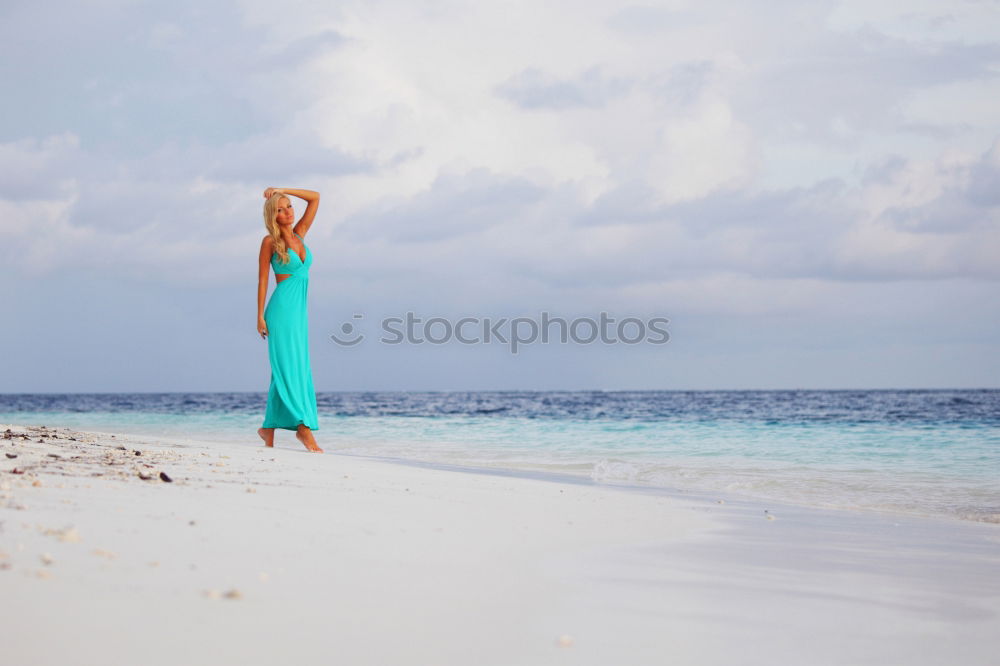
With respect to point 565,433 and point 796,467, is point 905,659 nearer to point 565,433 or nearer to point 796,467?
point 796,467

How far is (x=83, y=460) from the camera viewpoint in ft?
15.9

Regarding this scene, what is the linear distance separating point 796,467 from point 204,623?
309 inches

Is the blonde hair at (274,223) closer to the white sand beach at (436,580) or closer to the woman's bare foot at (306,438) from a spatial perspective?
the woman's bare foot at (306,438)

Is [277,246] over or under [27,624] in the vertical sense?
over

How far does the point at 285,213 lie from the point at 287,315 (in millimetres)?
836

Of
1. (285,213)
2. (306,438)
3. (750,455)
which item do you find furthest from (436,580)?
(750,455)

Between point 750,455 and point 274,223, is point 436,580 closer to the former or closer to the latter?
point 274,223

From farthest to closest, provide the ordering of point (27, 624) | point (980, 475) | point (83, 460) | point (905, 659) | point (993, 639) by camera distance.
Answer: point (980, 475)
point (83, 460)
point (993, 639)
point (905, 659)
point (27, 624)

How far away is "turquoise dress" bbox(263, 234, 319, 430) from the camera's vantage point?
715 centimetres

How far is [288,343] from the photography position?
719 centimetres

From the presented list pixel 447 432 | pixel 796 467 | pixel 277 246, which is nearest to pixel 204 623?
pixel 277 246

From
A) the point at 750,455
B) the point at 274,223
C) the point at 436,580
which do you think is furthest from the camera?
the point at 750,455

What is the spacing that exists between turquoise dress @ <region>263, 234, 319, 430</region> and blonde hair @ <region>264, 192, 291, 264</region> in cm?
9

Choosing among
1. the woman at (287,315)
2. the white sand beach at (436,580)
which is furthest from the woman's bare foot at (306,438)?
the white sand beach at (436,580)
